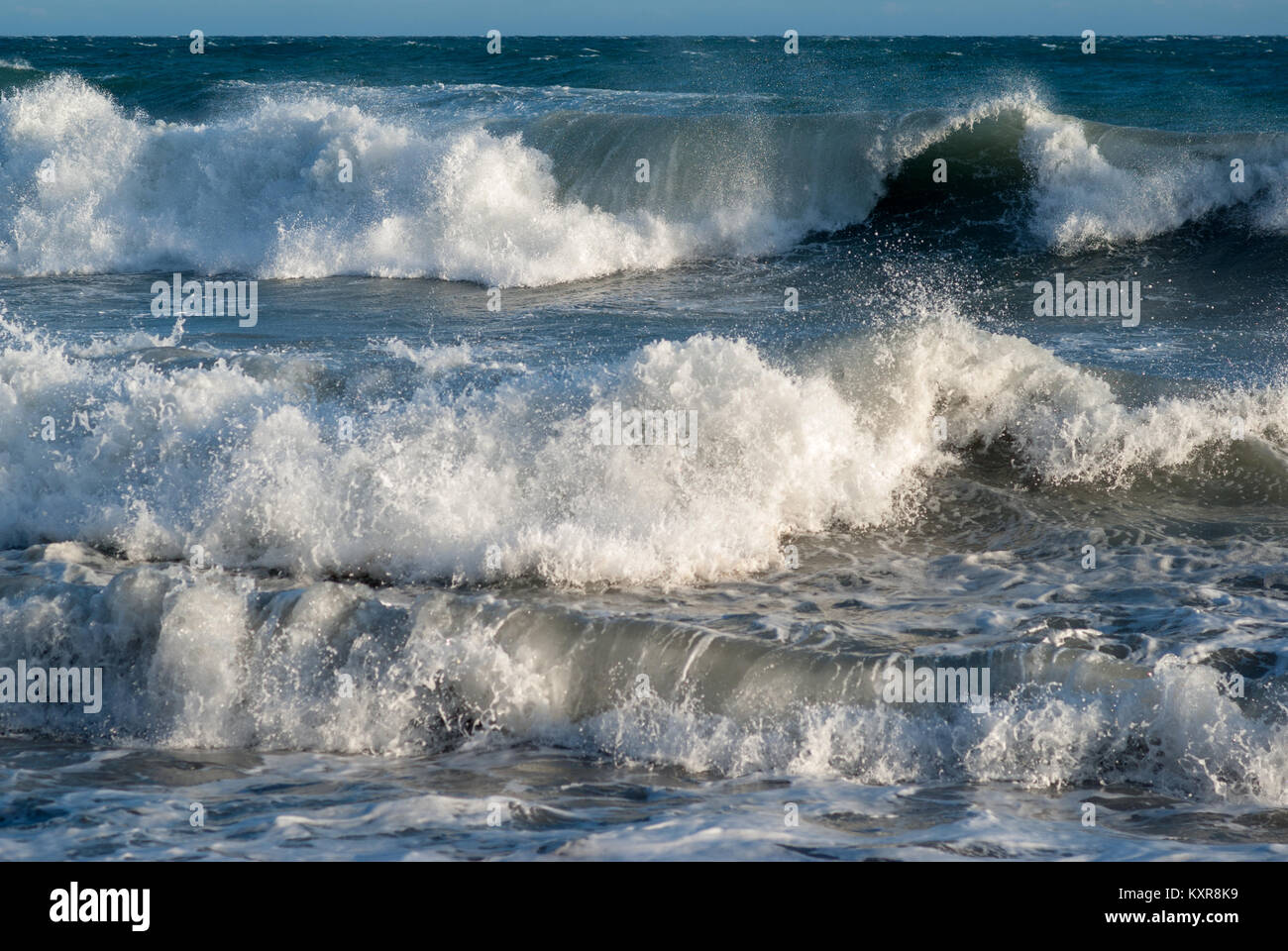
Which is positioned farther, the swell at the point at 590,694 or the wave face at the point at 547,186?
the wave face at the point at 547,186

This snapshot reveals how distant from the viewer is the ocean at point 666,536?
461 cm

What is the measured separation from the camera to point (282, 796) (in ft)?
15.1

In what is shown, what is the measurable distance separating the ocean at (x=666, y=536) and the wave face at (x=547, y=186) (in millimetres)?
110

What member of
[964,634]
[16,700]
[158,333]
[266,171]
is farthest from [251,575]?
[266,171]

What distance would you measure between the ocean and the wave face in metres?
0.11

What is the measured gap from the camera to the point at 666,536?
6.87m

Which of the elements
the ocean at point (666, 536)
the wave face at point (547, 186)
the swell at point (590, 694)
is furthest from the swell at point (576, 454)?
the wave face at point (547, 186)

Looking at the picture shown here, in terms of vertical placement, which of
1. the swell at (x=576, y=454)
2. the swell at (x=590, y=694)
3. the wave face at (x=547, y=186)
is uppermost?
the wave face at (x=547, y=186)

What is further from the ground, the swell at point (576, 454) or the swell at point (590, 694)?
the swell at point (576, 454)

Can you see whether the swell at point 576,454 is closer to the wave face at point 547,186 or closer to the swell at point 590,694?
the swell at point 590,694

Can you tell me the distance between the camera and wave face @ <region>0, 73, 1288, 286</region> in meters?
15.6
